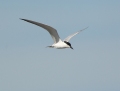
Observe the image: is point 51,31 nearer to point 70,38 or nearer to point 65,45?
point 65,45

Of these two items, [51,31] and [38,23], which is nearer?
[38,23]

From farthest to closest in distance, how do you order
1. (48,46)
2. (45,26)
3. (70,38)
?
(70,38) < (48,46) < (45,26)

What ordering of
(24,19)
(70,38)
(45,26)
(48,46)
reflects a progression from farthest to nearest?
(70,38) → (48,46) → (45,26) → (24,19)

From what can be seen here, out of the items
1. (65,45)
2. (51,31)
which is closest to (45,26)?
(51,31)

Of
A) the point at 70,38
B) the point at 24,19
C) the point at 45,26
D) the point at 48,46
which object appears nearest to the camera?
the point at 24,19

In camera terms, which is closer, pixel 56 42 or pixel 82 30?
pixel 56 42

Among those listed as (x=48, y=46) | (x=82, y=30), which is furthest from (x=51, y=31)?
(x=82, y=30)

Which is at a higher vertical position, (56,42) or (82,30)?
(82,30)

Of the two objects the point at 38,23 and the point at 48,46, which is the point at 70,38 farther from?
the point at 38,23
